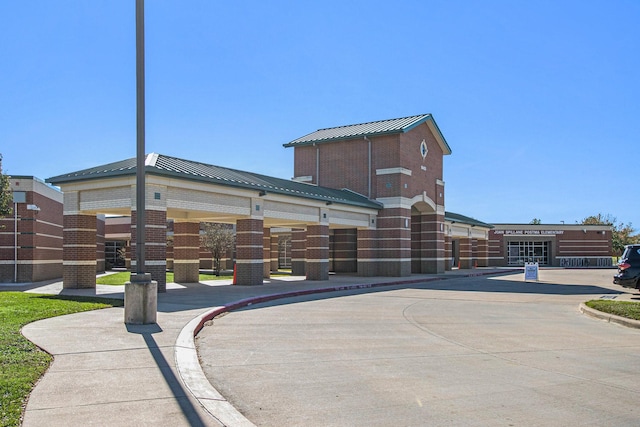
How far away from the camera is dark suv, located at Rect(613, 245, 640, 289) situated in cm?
2214

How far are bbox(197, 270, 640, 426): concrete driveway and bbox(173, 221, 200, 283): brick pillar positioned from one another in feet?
42.1

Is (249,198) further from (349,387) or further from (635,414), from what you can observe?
(635,414)

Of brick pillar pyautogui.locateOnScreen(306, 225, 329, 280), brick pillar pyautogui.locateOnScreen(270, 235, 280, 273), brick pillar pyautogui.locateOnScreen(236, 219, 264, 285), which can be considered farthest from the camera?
brick pillar pyautogui.locateOnScreen(270, 235, 280, 273)

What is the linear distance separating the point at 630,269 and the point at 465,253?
3110 cm

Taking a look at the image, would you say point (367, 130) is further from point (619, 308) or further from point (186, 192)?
point (619, 308)

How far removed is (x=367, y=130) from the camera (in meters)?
38.9

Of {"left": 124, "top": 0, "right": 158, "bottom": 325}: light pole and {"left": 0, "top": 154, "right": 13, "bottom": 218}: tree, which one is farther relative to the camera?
{"left": 0, "top": 154, "right": 13, "bottom": 218}: tree

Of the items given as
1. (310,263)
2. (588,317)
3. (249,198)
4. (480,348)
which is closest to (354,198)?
(310,263)

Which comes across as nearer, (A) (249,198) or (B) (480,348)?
(B) (480,348)

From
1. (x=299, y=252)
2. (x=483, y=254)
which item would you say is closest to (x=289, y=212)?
(x=299, y=252)

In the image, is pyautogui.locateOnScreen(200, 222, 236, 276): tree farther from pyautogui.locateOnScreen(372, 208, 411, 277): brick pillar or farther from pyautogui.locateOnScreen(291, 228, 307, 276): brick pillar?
pyautogui.locateOnScreen(372, 208, 411, 277): brick pillar

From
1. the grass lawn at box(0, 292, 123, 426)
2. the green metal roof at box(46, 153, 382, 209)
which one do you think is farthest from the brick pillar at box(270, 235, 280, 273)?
the grass lawn at box(0, 292, 123, 426)

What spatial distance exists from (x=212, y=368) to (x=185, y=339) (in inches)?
79.0

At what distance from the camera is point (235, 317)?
15.1 metres
